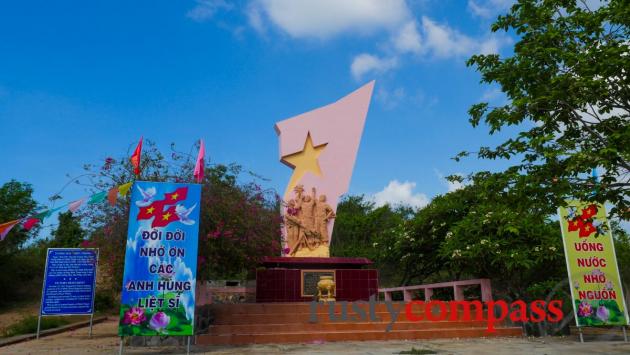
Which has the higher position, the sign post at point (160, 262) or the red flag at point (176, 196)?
the red flag at point (176, 196)

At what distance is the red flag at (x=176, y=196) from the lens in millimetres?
6605

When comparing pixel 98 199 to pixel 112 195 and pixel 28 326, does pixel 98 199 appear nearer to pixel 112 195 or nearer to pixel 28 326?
pixel 112 195

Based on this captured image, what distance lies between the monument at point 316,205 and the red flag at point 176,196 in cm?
453

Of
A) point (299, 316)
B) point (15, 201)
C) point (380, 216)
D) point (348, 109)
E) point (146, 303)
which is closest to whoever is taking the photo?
point (146, 303)

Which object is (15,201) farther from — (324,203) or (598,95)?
(598,95)

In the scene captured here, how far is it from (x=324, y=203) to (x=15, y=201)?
14.4 m

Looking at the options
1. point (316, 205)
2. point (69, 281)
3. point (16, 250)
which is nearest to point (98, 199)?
point (69, 281)

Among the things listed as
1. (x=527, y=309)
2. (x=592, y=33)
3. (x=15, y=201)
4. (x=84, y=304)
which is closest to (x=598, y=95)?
(x=592, y=33)

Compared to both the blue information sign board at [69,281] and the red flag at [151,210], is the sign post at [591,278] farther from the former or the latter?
the blue information sign board at [69,281]

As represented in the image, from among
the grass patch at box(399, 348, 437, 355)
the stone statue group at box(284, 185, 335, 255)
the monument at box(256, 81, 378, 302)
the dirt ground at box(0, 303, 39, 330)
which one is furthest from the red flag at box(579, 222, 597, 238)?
the dirt ground at box(0, 303, 39, 330)

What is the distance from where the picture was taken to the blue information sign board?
913cm

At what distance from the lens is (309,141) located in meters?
14.0

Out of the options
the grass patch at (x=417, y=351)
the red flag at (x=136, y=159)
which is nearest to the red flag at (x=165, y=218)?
the red flag at (x=136, y=159)

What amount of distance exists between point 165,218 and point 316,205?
23.1ft
